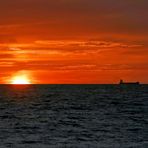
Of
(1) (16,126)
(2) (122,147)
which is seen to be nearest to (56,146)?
(2) (122,147)

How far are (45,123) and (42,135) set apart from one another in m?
11.5

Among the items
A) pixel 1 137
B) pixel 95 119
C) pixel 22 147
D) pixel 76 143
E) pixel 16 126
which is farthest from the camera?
pixel 95 119

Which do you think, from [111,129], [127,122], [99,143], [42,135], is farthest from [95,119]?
[99,143]

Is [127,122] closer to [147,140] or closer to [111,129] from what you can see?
[111,129]

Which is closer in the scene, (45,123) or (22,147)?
(22,147)

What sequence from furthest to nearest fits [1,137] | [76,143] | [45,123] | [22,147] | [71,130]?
[45,123] → [71,130] → [1,137] → [76,143] → [22,147]

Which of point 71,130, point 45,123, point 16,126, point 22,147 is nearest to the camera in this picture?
point 22,147

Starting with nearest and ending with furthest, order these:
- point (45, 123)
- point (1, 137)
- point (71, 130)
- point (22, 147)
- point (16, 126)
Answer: point (22, 147), point (1, 137), point (71, 130), point (16, 126), point (45, 123)

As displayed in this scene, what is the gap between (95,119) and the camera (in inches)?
2379

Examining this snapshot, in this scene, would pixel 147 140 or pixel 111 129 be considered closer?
pixel 147 140

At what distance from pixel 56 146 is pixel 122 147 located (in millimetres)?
5224

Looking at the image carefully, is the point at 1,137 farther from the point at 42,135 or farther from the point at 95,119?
the point at 95,119

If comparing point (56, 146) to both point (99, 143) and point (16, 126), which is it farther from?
point (16, 126)

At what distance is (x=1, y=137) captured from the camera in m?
41.7
